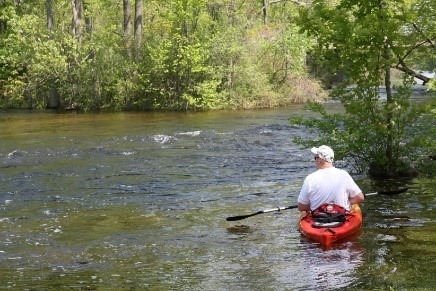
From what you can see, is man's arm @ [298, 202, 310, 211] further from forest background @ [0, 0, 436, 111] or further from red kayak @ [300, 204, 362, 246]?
forest background @ [0, 0, 436, 111]

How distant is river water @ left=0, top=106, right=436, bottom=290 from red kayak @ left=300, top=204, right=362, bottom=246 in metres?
0.13

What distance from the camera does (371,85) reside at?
13.4 metres

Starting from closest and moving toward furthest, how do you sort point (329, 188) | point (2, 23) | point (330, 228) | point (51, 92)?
point (330, 228)
point (329, 188)
point (51, 92)
point (2, 23)

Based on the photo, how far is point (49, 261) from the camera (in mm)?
9070

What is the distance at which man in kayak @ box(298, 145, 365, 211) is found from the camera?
9.88 metres

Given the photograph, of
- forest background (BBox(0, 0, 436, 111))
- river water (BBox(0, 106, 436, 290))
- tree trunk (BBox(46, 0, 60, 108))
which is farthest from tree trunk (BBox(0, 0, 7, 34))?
river water (BBox(0, 106, 436, 290))

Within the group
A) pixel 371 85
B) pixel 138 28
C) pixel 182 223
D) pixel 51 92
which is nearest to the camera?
pixel 182 223

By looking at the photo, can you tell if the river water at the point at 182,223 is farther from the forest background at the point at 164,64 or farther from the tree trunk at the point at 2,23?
the tree trunk at the point at 2,23

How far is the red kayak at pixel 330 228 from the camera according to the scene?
31.3ft

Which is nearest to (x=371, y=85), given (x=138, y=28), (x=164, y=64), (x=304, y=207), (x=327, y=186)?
(x=327, y=186)

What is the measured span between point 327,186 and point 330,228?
625 mm

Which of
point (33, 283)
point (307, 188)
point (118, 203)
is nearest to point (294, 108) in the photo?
point (118, 203)

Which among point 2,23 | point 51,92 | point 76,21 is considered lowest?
point 51,92

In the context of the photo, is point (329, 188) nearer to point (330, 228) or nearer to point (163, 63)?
point (330, 228)
